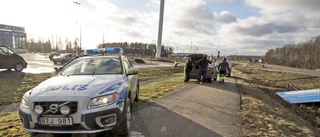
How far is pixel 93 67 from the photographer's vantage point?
18.5 ft

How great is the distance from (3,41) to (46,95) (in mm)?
53933

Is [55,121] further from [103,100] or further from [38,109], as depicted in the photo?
[103,100]

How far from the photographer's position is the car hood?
393cm

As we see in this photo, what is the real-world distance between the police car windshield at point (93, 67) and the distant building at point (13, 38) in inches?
2026

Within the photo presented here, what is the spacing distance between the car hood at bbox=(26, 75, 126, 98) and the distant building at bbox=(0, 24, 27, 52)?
5276cm

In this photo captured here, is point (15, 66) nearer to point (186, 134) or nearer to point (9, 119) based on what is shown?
point (9, 119)

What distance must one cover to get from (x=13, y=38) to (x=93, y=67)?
5465 cm

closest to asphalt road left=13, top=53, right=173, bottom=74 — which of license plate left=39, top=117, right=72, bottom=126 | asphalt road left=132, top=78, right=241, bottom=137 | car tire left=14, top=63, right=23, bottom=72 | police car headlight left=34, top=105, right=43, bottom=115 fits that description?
car tire left=14, top=63, right=23, bottom=72

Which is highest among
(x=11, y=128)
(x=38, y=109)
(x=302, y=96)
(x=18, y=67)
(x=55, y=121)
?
(x=38, y=109)

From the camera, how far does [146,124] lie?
224 inches

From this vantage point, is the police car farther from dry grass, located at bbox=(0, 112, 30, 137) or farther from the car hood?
dry grass, located at bbox=(0, 112, 30, 137)

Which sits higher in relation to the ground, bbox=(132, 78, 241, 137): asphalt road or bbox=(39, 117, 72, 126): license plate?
bbox=(39, 117, 72, 126): license plate

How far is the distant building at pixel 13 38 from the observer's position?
47.6m

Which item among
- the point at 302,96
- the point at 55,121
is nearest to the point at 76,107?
the point at 55,121
